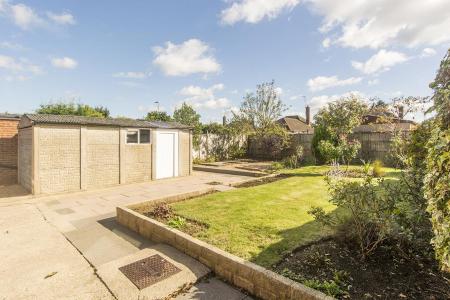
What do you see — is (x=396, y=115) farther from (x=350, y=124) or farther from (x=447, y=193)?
(x=447, y=193)

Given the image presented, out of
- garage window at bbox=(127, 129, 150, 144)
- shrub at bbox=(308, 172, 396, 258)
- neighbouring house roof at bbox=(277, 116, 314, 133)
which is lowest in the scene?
shrub at bbox=(308, 172, 396, 258)

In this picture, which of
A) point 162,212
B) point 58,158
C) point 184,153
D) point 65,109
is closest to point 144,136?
point 184,153

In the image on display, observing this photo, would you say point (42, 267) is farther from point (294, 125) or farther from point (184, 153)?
point (294, 125)

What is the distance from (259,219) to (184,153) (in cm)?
884

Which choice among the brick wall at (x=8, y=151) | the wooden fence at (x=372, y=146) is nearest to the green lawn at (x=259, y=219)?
the wooden fence at (x=372, y=146)

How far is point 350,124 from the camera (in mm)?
15102

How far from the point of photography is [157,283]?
351cm

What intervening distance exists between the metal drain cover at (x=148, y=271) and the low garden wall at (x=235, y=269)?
444 millimetres

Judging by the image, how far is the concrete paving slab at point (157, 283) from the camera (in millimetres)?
3312

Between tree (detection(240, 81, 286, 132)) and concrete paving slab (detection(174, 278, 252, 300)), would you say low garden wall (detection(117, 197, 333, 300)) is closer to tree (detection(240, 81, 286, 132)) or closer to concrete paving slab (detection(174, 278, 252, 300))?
concrete paving slab (detection(174, 278, 252, 300))

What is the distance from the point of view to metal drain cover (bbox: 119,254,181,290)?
3576 millimetres

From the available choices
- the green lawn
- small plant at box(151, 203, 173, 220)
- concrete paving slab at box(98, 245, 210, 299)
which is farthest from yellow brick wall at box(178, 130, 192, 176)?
concrete paving slab at box(98, 245, 210, 299)

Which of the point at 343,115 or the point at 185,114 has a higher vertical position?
the point at 185,114

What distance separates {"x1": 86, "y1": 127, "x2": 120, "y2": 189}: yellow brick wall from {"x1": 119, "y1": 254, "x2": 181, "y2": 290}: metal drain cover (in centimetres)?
749
